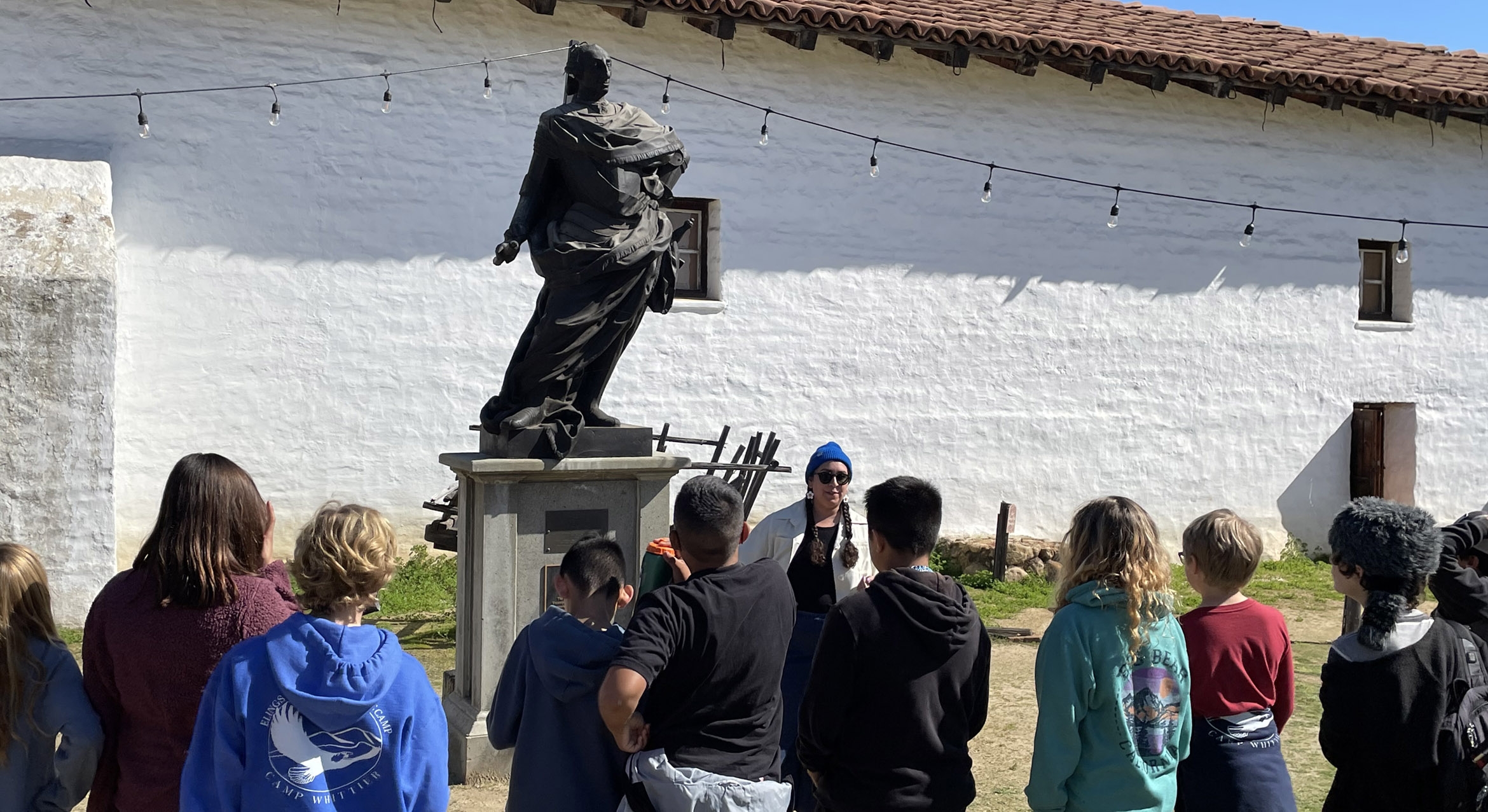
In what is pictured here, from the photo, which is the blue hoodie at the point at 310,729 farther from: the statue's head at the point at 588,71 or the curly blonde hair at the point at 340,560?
the statue's head at the point at 588,71

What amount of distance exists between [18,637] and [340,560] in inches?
Result: 30.1

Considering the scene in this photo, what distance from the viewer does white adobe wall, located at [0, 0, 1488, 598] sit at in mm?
9305

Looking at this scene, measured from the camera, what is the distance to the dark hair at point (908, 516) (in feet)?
9.66

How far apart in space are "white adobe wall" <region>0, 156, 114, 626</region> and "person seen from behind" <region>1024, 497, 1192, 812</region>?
6990 millimetres

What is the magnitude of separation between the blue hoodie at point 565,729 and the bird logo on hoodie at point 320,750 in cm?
63

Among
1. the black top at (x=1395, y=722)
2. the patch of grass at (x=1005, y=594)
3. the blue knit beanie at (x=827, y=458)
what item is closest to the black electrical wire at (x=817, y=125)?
the patch of grass at (x=1005, y=594)

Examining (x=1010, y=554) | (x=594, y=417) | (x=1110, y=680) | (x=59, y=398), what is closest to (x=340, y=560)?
(x=1110, y=680)

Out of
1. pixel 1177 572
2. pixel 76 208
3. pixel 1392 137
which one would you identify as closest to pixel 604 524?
pixel 76 208

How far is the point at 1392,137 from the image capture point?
13.1 m

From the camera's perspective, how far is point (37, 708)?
271cm

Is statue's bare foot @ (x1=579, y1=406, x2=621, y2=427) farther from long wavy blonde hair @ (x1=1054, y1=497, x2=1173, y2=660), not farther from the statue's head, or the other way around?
long wavy blonde hair @ (x1=1054, y1=497, x2=1173, y2=660)

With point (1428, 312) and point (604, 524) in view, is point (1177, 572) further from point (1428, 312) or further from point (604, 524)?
point (604, 524)

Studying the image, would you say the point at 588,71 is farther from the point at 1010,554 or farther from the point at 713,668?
the point at 1010,554

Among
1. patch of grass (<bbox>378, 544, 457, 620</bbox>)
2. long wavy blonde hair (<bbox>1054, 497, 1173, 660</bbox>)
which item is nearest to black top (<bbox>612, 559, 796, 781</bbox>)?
long wavy blonde hair (<bbox>1054, 497, 1173, 660</bbox>)
